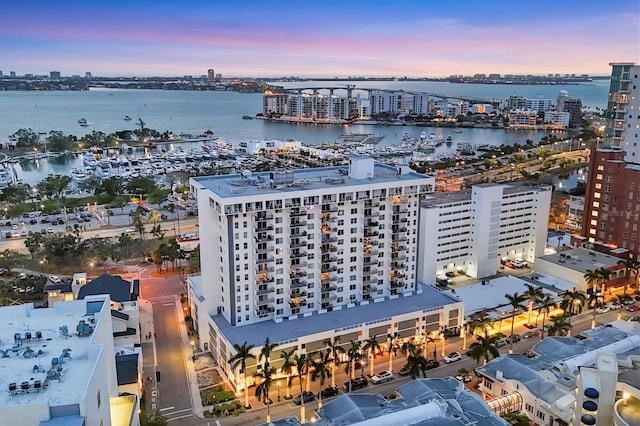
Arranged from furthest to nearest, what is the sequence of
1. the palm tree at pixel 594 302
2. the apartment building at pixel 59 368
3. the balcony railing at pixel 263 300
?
the palm tree at pixel 594 302
the balcony railing at pixel 263 300
the apartment building at pixel 59 368

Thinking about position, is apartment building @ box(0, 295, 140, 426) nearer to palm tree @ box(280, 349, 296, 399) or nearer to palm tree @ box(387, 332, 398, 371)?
palm tree @ box(280, 349, 296, 399)

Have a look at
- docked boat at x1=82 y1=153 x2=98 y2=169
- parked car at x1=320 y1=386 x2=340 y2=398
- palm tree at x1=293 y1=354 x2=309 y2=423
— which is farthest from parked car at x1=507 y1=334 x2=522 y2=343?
docked boat at x1=82 y1=153 x2=98 y2=169

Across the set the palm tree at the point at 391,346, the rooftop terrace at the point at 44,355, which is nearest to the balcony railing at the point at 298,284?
the palm tree at the point at 391,346

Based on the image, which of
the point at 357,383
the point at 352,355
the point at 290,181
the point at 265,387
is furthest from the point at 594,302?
the point at 265,387

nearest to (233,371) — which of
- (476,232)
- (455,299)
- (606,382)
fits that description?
(455,299)

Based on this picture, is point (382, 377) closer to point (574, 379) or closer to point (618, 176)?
point (574, 379)

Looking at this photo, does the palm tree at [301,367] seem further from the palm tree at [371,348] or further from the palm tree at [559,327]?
the palm tree at [559,327]
